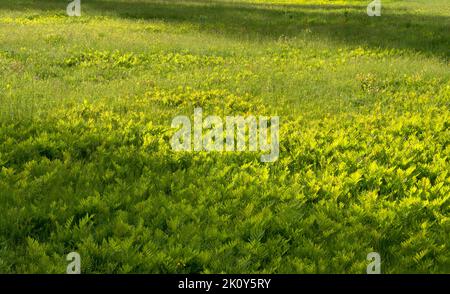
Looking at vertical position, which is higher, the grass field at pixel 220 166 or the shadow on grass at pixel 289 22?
the shadow on grass at pixel 289 22

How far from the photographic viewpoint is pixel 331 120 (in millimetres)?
9805

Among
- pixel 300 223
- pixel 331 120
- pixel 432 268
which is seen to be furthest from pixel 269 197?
pixel 331 120

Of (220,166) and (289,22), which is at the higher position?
(289,22)

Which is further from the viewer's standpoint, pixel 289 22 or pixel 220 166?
pixel 289 22

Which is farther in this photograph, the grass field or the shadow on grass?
the shadow on grass

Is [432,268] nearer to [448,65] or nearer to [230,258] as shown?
[230,258]

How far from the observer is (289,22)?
24188 millimetres

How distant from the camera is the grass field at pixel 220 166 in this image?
5242 millimetres

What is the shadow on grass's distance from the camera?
64.3 feet

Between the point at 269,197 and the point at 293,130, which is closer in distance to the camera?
the point at 269,197

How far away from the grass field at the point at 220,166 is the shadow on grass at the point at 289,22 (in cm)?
329

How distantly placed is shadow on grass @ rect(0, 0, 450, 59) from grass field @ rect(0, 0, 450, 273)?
10.8 ft

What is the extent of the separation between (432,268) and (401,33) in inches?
687

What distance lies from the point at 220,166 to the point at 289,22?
59.7 ft
